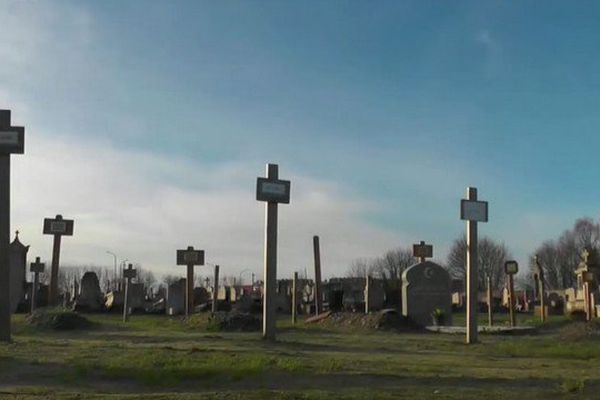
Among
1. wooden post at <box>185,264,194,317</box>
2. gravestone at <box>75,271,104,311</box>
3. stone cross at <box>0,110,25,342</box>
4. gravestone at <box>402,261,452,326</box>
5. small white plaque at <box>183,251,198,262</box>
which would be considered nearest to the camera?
stone cross at <box>0,110,25,342</box>

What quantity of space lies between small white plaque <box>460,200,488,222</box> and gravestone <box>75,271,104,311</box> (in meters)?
32.8

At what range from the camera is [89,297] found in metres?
46.7

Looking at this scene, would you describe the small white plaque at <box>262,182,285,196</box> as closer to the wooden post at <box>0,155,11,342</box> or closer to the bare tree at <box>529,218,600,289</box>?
the wooden post at <box>0,155,11,342</box>

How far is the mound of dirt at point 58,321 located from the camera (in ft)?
67.8

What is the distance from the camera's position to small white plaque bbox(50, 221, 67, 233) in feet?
79.1

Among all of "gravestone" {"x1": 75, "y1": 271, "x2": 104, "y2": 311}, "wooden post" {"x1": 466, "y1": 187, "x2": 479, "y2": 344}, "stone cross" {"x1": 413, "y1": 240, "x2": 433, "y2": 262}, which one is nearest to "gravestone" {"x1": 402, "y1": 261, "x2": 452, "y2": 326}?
"stone cross" {"x1": 413, "y1": 240, "x2": 433, "y2": 262}

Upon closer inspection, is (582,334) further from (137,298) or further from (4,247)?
(137,298)

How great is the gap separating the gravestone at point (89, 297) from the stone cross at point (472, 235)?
3231 centimetres

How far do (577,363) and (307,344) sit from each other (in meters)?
5.34

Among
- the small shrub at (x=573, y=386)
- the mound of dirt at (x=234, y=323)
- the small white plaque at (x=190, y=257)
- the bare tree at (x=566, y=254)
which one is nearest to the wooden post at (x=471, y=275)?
the mound of dirt at (x=234, y=323)

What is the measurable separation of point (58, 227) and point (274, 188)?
34.2 feet

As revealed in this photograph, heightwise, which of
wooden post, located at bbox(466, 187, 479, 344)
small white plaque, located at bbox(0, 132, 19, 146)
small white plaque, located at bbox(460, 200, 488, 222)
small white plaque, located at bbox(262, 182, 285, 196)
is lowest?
wooden post, located at bbox(466, 187, 479, 344)

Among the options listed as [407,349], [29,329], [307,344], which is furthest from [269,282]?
[29,329]

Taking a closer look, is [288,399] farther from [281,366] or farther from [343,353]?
[343,353]
